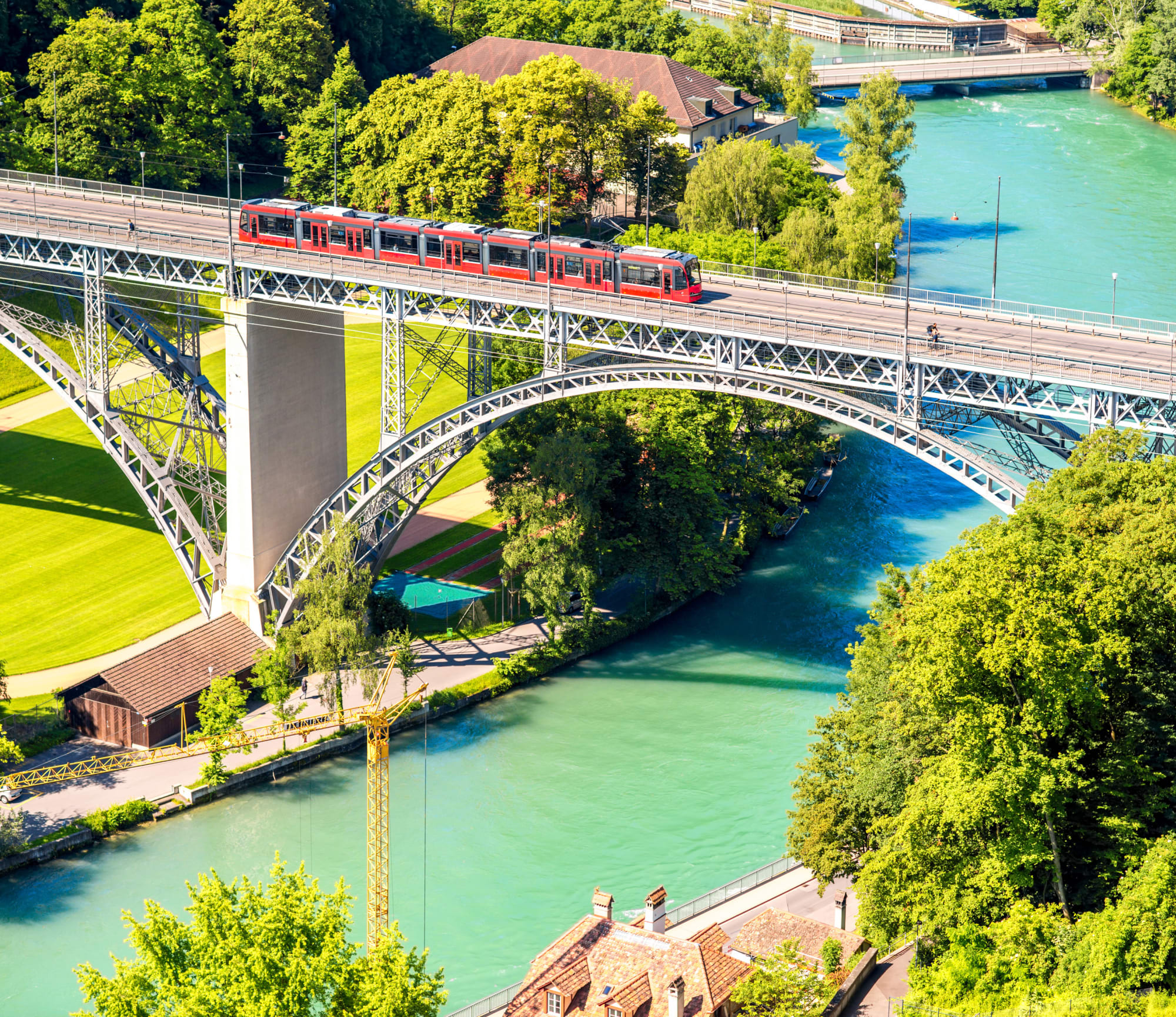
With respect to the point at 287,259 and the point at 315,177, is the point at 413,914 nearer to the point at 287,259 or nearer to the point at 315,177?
the point at 287,259

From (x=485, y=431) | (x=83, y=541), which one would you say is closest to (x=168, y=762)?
(x=485, y=431)

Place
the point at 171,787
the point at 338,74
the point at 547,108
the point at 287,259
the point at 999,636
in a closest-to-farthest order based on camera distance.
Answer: the point at 999,636
the point at 171,787
the point at 287,259
the point at 547,108
the point at 338,74

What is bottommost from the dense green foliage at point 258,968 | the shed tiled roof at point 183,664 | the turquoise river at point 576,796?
the turquoise river at point 576,796

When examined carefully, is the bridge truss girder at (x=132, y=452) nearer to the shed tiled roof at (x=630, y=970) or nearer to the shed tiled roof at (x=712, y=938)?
the shed tiled roof at (x=630, y=970)

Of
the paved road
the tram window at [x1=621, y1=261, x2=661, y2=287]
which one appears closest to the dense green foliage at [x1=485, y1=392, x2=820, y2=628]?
the paved road

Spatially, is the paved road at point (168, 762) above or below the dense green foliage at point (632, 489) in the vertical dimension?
below

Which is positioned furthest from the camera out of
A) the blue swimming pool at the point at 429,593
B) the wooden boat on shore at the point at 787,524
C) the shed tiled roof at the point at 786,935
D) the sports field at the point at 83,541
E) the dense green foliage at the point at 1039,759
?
the wooden boat on shore at the point at 787,524

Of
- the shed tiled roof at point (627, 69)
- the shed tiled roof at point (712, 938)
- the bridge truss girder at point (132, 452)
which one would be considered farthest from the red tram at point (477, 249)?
the shed tiled roof at point (627, 69)

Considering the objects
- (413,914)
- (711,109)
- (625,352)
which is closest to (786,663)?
(625,352)
